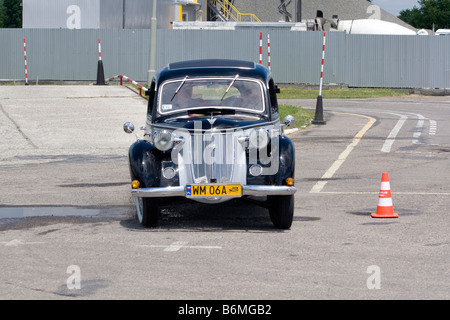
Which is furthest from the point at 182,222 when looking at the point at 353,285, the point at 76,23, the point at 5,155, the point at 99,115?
the point at 76,23

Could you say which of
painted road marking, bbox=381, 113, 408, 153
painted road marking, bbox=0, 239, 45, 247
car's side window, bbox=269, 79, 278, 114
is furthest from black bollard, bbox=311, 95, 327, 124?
painted road marking, bbox=0, 239, 45, 247

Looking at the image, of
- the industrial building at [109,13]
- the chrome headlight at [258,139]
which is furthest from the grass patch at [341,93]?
the chrome headlight at [258,139]

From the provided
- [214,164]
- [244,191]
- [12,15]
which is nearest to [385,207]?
[244,191]

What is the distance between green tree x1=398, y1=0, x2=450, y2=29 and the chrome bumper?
301ft

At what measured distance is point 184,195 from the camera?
8.98 metres

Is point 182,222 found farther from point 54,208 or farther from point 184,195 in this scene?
point 54,208

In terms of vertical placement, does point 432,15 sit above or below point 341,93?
above

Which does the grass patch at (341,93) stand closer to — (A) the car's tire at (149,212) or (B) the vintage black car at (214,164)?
(B) the vintage black car at (214,164)

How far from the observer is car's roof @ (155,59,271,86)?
1056 centimetres

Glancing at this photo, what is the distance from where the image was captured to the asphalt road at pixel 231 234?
6637 millimetres

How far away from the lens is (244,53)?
3838cm

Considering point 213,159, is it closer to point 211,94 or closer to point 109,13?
point 211,94

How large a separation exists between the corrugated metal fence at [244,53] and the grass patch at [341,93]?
92 centimetres

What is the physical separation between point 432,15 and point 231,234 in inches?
3669
